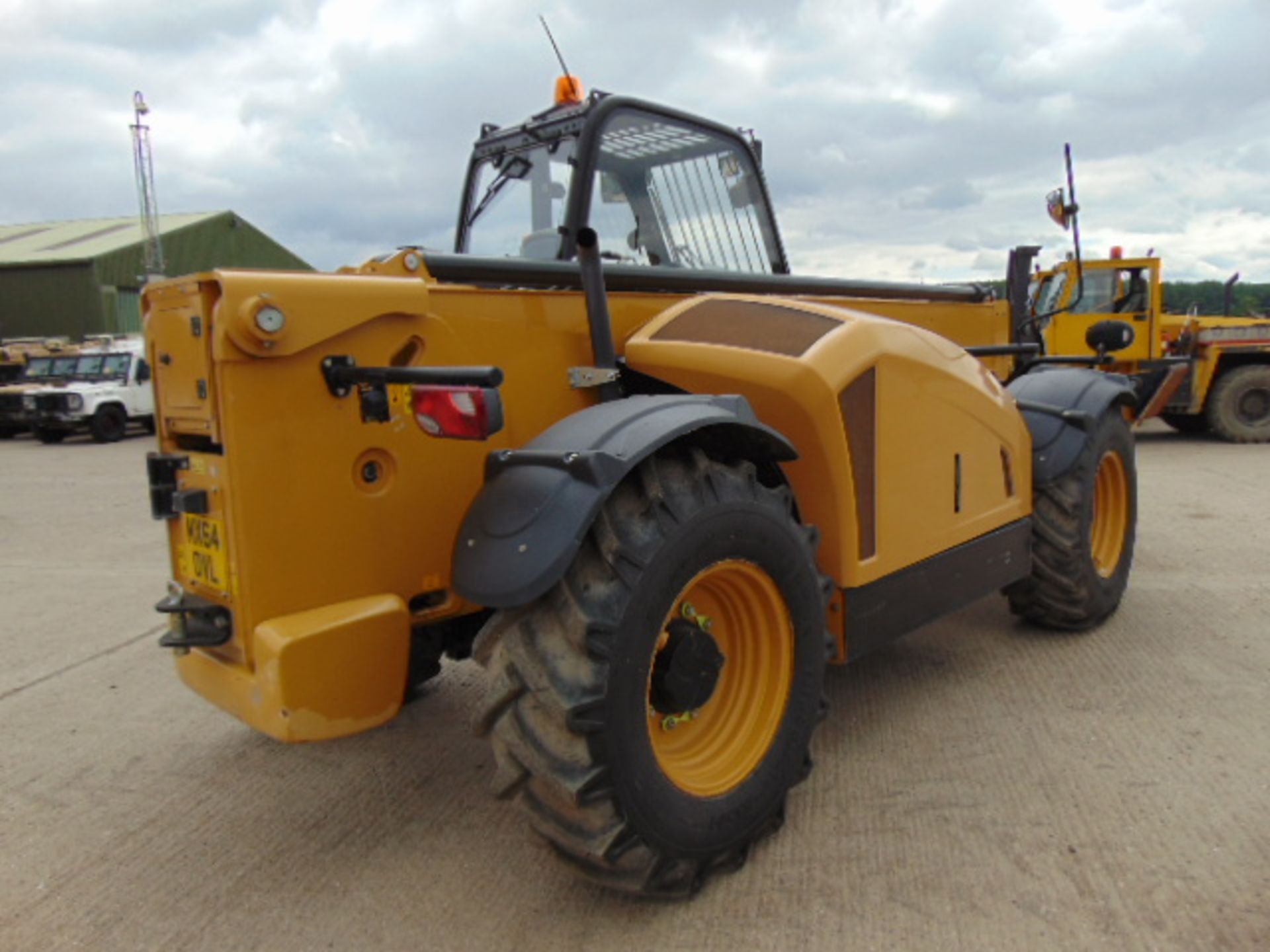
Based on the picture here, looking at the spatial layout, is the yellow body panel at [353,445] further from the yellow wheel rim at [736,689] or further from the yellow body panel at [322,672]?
the yellow wheel rim at [736,689]

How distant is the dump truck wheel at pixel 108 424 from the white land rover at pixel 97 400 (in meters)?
0.01

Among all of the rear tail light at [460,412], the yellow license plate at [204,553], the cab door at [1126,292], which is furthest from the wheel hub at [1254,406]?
the yellow license plate at [204,553]

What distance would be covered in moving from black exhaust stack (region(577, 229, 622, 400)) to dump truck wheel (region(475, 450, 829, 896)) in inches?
19.1

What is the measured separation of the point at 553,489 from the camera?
85.4 inches

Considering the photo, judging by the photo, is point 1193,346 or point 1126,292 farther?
point 1193,346

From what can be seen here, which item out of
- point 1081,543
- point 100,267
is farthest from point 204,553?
point 100,267

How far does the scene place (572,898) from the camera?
7.84ft

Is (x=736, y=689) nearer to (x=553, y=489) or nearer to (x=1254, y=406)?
(x=553, y=489)

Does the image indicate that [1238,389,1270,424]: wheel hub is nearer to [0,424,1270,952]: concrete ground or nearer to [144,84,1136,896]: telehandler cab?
[0,424,1270,952]: concrete ground

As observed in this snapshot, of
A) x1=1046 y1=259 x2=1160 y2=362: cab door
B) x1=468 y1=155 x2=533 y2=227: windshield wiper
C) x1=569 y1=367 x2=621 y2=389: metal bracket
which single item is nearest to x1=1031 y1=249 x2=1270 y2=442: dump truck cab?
x1=1046 y1=259 x2=1160 y2=362: cab door

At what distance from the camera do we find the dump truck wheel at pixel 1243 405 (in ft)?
39.5

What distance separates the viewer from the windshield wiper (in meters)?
3.70

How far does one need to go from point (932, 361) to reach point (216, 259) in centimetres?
3645

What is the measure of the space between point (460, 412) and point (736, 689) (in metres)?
1.16
